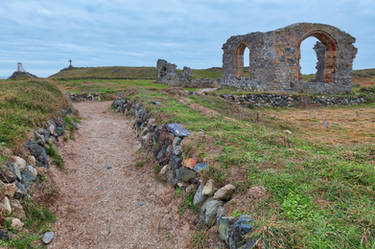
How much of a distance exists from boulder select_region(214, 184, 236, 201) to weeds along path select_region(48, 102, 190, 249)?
77 centimetres

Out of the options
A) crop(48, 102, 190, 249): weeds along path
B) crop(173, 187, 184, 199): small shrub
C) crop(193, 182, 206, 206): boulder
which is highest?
crop(193, 182, 206, 206): boulder

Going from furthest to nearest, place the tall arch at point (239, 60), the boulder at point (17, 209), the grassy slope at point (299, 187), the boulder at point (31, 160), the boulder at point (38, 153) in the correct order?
the tall arch at point (239, 60)
the boulder at point (38, 153)
the boulder at point (31, 160)
the boulder at point (17, 209)
the grassy slope at point (299, 187)

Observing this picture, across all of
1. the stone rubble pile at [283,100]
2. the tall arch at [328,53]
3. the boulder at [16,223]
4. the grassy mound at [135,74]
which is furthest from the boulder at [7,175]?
the grassy mound at [135,74]

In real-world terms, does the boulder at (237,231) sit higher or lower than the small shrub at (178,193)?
higher

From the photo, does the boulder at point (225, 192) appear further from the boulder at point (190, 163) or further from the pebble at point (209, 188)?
the boulder at point (190, 163)

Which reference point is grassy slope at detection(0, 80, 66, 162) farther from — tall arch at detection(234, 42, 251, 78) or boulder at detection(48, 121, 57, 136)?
tall arch at detection(234, 42, 251, 78)

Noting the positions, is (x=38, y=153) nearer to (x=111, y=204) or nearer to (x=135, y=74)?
(x=111, y=204)

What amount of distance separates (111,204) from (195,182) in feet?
5.92

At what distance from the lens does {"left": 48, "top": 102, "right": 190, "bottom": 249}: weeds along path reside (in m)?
3.96

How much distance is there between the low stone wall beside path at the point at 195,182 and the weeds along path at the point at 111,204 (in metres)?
0.38

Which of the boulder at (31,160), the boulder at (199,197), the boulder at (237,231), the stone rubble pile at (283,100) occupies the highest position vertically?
the stone rubble pile at (283,100)

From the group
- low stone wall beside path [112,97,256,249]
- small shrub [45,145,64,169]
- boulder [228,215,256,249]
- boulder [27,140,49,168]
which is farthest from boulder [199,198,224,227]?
small shrub [45,145,64,169]

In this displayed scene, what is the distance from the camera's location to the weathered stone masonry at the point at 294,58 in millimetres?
18859

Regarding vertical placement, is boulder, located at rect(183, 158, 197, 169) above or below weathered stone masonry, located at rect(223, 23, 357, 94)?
below
